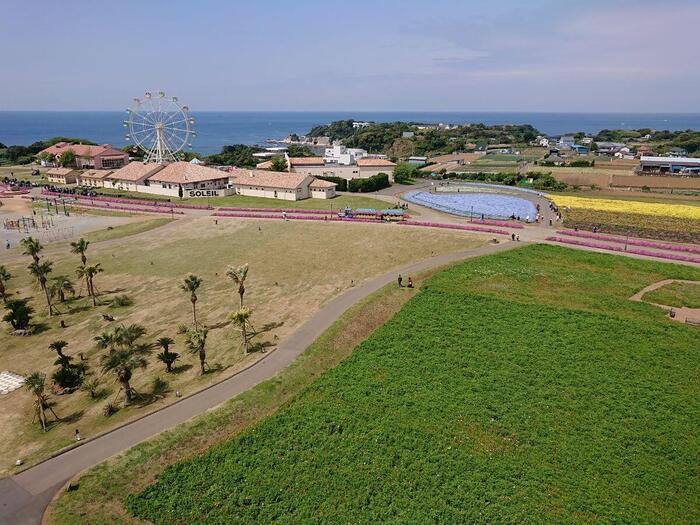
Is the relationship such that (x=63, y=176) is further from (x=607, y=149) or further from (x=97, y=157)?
(x=607, y=149)

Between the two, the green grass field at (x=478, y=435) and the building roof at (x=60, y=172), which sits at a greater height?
the building roof at (x=60, y=172)

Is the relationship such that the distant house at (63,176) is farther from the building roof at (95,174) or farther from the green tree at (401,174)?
the green tree at (401,174)

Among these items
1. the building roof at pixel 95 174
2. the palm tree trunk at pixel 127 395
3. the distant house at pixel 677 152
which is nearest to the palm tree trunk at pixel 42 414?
the palm tree trunk at pixel 127 395

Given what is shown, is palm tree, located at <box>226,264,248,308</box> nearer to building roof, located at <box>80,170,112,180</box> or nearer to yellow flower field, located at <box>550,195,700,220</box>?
yellow flower field, located at <box>550,195,700,220</box>

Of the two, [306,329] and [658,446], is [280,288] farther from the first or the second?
[658,446]

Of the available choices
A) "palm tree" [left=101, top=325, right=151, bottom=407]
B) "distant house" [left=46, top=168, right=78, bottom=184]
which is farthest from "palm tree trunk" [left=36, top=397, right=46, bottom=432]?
"distant house" [left=46, top=168, right=78, bottom=184]

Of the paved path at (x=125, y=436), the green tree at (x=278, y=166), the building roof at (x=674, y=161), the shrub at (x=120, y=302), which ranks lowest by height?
the paved path at (x=125, y=436)

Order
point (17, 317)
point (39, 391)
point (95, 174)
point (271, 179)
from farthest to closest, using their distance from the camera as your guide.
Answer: point (95, 174), point (271, 179), point (17, 317), point (39, 391)

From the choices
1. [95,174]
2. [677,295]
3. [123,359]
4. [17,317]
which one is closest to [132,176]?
[95,174]
